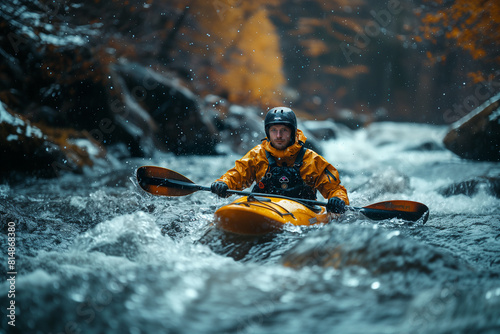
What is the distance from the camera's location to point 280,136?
4.03 meters

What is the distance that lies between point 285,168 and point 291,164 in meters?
0.14

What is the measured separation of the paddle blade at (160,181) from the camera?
13.7 ft

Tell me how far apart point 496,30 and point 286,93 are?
53.6 ft

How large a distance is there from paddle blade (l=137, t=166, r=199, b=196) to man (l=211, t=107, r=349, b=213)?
593 mm

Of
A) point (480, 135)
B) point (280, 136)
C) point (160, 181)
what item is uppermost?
point (480, 135)

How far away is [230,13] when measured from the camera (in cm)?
1747

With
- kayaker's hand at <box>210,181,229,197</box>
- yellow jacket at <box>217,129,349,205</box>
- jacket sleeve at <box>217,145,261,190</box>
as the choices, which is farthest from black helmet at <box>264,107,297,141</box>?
kayaker's hand at <box>210,181,229,197</box>

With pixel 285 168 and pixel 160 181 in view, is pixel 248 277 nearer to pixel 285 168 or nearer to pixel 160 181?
pixel 285 168

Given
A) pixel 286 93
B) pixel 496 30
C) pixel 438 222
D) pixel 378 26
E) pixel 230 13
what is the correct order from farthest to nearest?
pixel 378 26 → pixel 286 93 → pixel 230 13 → pixel 496 30 → pixel 438 222

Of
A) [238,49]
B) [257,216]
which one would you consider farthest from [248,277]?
[238,49]

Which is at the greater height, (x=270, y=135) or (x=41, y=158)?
(x=41, y=158)

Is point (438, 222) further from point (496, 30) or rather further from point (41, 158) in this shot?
point (41, 158)

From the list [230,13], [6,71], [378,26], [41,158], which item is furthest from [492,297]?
[378,26]

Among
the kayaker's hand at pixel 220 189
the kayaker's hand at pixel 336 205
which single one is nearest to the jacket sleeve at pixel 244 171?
the kayaker's hand at pixel 220 189
